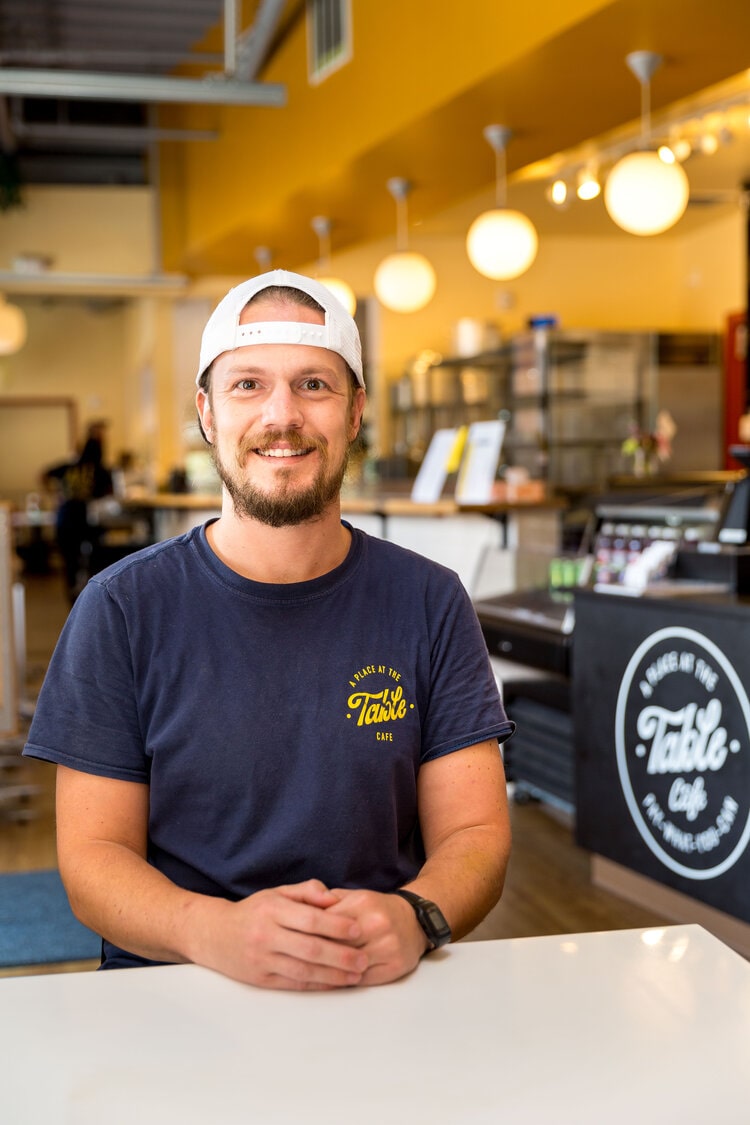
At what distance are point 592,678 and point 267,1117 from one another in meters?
2.86

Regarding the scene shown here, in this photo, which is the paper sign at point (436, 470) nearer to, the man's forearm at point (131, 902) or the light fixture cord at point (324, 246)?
the light fixture cord at point (324, 246)

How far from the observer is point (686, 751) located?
3217mm

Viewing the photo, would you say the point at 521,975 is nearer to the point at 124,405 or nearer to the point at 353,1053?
the point at 353,1053

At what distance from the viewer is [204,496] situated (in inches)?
366

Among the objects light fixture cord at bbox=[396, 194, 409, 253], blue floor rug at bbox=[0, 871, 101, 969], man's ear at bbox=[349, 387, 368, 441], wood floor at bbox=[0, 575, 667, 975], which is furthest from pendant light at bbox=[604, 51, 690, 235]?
man's ear at bbox=[349, 387, 368, 441]

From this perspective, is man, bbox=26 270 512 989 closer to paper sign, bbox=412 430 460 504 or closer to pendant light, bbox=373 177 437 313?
paper sign, bbox=412 430 460 504

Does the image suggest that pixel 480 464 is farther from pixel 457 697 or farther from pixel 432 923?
pixel 432 923

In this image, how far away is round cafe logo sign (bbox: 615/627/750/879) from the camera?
9.97 ft

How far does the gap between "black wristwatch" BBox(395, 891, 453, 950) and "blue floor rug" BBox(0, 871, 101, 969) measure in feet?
7.36

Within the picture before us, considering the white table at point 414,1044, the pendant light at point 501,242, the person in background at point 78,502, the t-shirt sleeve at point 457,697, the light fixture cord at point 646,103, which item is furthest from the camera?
the person in background at point 78,502

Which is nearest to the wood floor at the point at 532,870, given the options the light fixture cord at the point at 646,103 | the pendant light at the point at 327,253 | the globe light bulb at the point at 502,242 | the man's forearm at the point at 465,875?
the man's forearm at the point at 465,875

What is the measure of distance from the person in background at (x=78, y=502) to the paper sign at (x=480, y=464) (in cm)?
578

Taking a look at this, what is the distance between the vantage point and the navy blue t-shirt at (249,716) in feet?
4.80

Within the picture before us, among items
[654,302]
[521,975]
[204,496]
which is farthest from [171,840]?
[654,302]
